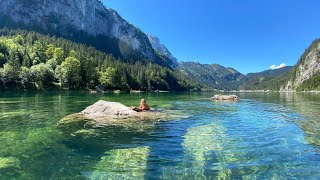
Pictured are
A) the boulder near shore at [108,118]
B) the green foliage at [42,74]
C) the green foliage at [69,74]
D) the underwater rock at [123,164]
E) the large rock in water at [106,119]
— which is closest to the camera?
the underwater rock at [123,164]

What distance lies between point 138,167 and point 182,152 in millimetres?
4396

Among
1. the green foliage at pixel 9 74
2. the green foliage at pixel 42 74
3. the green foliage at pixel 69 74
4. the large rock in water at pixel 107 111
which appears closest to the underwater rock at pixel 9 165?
the large rock in water at pixel 107 111

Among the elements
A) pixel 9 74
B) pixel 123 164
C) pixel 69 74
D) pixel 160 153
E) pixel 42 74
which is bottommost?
pixel 123 164

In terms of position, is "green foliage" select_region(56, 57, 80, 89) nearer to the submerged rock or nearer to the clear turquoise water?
the clear turquoise water

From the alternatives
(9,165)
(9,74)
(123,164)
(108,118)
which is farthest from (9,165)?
(9,74)

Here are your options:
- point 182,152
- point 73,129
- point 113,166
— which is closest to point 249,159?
point 182,152

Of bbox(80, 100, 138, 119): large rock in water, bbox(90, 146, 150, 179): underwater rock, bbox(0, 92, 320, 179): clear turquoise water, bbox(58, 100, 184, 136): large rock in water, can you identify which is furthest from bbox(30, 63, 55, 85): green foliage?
bbox(90, 146, 150, 179): underwater rock

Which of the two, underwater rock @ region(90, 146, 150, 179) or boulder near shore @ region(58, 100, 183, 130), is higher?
boulder near shore @ region(58, 100, 183, 130)

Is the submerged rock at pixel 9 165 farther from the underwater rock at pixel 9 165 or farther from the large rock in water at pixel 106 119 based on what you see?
the large rock in water at pixel 106 119

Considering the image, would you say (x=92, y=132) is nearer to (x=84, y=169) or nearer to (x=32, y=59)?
(x=84, y=169)

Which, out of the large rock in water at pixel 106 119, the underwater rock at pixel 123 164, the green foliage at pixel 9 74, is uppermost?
the green foliage at pixel 9 74

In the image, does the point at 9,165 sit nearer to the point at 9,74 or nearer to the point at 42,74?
the point at 9,74

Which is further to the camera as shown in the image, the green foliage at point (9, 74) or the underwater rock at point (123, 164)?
the green foliage at point (9, 74)

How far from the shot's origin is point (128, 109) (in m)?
40.8
